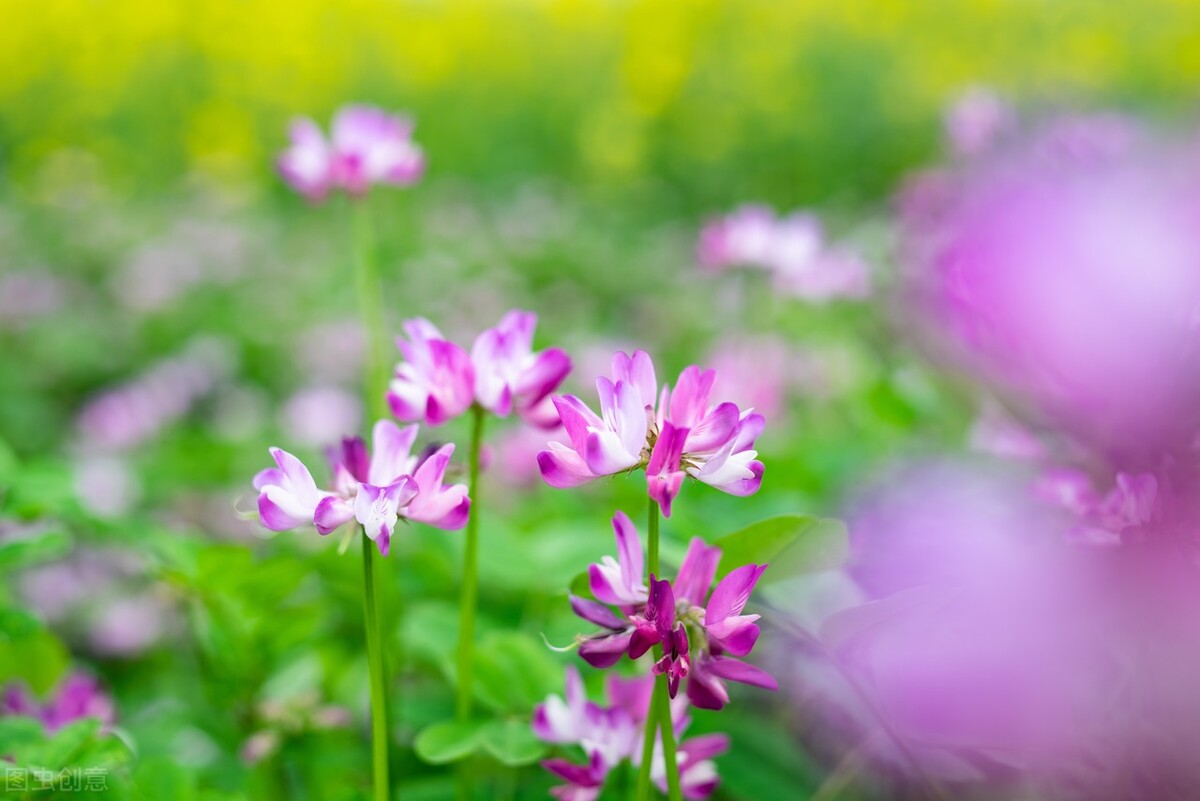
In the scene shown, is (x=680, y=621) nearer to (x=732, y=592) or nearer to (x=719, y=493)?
(x=732, y=592)

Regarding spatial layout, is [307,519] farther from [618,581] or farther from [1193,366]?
[1193,366]

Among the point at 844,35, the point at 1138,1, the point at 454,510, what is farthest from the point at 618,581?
the point at 1138,1

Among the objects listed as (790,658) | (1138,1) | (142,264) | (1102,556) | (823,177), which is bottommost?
(790,658)

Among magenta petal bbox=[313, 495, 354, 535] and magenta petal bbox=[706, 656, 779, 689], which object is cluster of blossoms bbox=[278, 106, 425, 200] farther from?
magenta petal bbox=[706, 656, 779, 689]

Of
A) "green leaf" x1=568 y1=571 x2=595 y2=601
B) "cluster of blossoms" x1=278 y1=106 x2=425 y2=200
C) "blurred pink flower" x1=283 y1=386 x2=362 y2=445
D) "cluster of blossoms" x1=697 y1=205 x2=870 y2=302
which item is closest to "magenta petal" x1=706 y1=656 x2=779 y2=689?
"green leaf" x1=568 y1=571 x2=595 y2=601

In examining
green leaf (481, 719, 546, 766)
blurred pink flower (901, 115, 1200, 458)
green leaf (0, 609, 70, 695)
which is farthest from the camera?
green leaf (0, 609, 70, 695)

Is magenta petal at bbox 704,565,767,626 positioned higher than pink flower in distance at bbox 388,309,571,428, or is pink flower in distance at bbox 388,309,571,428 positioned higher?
pink flower in distance at bbox 388,309,571,428
